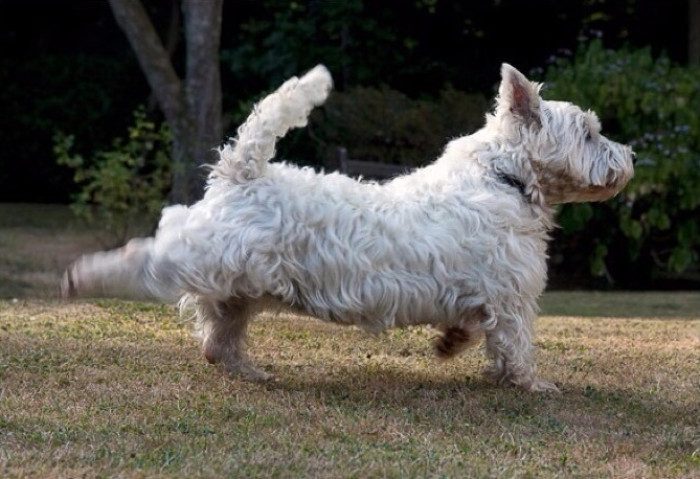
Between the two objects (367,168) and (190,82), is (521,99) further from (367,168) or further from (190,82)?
(190,82)

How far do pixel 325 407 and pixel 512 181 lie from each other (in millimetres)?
1633

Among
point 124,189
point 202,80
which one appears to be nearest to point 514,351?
point 124,189

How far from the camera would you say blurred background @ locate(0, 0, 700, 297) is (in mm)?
13117

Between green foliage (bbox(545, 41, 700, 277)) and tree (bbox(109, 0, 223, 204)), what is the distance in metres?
3.70

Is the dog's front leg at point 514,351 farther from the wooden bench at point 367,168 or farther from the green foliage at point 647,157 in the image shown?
the wooden bench at point 367,168

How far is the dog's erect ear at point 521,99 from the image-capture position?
6.62 m

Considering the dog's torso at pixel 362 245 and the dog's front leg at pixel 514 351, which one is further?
the dog's front leg at pixel 514 351

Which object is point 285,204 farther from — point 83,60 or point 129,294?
point 83,60

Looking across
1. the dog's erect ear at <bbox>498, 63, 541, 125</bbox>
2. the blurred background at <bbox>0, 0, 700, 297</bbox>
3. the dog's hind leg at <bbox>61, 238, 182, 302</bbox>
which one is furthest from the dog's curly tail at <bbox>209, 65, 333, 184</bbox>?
the blurred background at <bbox>0, 0, 700, 297</bbox>

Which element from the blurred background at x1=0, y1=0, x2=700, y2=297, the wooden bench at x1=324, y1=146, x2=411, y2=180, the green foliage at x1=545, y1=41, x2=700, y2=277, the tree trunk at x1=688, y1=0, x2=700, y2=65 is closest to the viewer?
the green foliage at x1=545, y1=41, x2=700, y2=277

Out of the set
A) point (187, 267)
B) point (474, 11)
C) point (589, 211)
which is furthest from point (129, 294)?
point (474, 11)

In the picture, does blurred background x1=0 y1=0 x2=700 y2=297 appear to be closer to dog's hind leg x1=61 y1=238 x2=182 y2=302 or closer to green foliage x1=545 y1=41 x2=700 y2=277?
green foliage x1=545 y1=41 x2=700 y2=277

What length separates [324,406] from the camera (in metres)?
5.93

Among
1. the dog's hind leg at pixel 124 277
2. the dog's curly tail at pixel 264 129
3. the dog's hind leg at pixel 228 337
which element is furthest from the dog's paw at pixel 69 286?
the dog's curly tail at pixel 264 129
